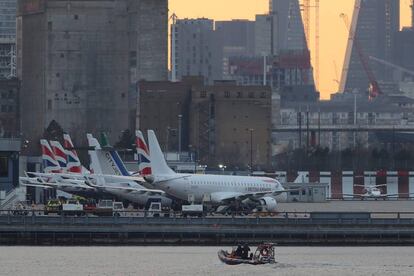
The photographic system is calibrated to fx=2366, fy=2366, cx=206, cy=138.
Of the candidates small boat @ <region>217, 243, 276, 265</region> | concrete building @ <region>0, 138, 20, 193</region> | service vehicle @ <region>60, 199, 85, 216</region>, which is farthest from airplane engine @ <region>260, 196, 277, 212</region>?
small boat @ <region>217, 243, 276, 265</region>

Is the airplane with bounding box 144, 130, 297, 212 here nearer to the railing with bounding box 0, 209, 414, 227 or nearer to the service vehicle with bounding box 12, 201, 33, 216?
the service vehicle with bounding box 12, 201, 33, 216

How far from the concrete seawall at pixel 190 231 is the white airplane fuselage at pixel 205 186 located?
2490 centimetres

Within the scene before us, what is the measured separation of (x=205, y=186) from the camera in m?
158

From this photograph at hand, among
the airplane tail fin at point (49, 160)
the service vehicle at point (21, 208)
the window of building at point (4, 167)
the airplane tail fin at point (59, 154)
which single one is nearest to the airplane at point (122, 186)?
the service vehicle at point (21, 208)

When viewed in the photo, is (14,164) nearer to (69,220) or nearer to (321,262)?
(69,220)

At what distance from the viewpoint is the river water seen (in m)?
112

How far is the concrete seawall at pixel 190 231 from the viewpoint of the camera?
129 meters

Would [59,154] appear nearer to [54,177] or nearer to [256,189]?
[54,177]

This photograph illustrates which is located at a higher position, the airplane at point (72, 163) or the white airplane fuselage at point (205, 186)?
the airplane at point (72, 163)

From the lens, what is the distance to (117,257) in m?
122

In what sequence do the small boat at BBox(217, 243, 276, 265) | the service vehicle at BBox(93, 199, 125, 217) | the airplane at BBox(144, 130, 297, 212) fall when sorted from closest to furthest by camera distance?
the small boat at BBox(217, 243, 276, 265)
the service vehicle at BBox(93, 199, 125, 217)
the airplane at BBox(144, 130, 297, 212)

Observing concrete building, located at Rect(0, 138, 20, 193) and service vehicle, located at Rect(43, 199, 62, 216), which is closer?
service vehicle, located at Rect(43, 199, 62, 216)

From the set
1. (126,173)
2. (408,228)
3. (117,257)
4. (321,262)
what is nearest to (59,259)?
(117,257)

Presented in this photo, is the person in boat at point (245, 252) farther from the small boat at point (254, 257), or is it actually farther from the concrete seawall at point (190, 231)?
the concrete seawall at point (190, 231)
